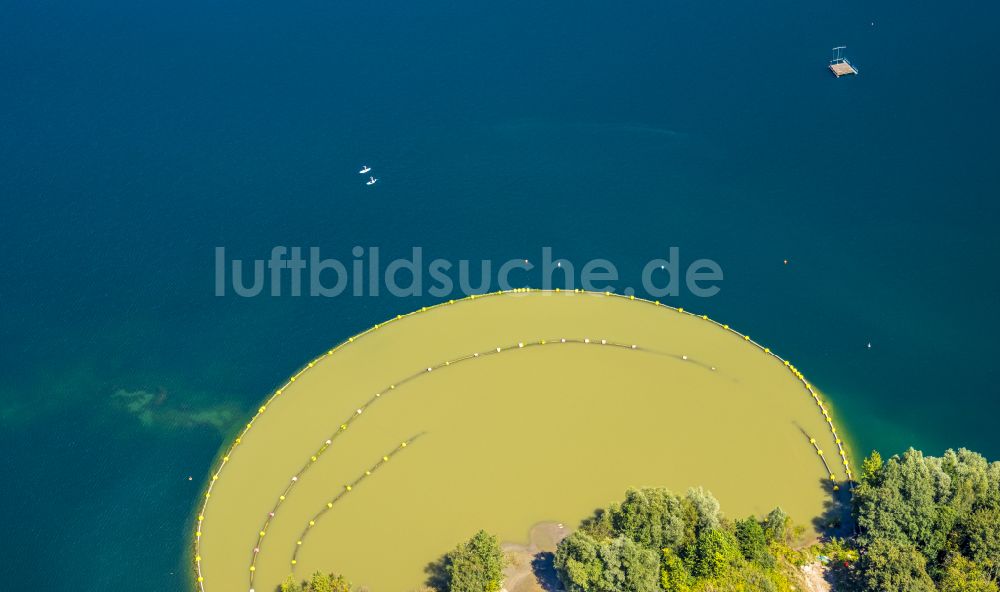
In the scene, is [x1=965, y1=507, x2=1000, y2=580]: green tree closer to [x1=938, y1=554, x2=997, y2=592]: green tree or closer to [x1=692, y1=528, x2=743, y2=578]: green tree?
[x1=938, y1=554, x2=997, y2=592]: green tree

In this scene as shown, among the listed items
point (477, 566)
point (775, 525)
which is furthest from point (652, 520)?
point (477, 566)

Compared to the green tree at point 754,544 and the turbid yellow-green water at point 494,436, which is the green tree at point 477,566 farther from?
the green tree at point 754,544

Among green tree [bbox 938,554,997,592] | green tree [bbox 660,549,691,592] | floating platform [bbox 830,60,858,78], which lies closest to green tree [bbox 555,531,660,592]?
green tree [bbox 660,549,691,592]

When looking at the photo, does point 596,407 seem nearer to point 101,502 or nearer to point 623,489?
point 623,489

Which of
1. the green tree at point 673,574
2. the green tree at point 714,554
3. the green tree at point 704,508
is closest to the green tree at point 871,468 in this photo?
the green tree at point 704,508

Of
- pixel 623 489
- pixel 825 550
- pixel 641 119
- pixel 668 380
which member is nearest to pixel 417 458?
pixel 623 489
